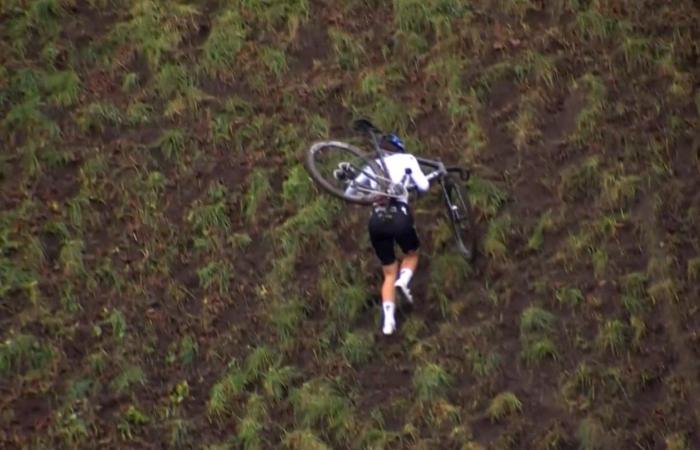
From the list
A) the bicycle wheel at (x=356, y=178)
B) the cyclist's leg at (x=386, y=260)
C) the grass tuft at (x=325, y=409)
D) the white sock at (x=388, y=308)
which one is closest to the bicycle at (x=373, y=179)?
the bicycle wheel at (x=356, y=178)

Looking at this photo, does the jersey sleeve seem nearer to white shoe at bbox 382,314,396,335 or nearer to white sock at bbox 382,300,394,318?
white sock at bbox 382,300,394,318

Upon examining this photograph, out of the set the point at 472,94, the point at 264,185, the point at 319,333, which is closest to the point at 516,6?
the point at 472,94

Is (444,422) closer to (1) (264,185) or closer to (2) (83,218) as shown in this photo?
(1) (264,185)

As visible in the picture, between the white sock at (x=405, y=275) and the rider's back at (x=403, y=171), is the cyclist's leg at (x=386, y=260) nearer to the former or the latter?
the white sock at (x=405, y=275)

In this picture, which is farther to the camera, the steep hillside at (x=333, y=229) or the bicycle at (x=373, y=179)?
the steep hillside at (x=333, y=229)

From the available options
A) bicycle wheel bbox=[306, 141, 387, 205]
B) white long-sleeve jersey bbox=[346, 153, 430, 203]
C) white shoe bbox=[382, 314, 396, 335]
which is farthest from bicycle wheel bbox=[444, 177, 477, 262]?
bicycle wheel bbox=[306, 141, 387, 205]

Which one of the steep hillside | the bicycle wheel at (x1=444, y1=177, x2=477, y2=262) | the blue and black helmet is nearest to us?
the steep hillside

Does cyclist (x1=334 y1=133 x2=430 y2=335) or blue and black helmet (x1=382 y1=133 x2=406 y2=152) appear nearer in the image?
cyclist (x1=334 y1=133 x2=430 y2=335)
